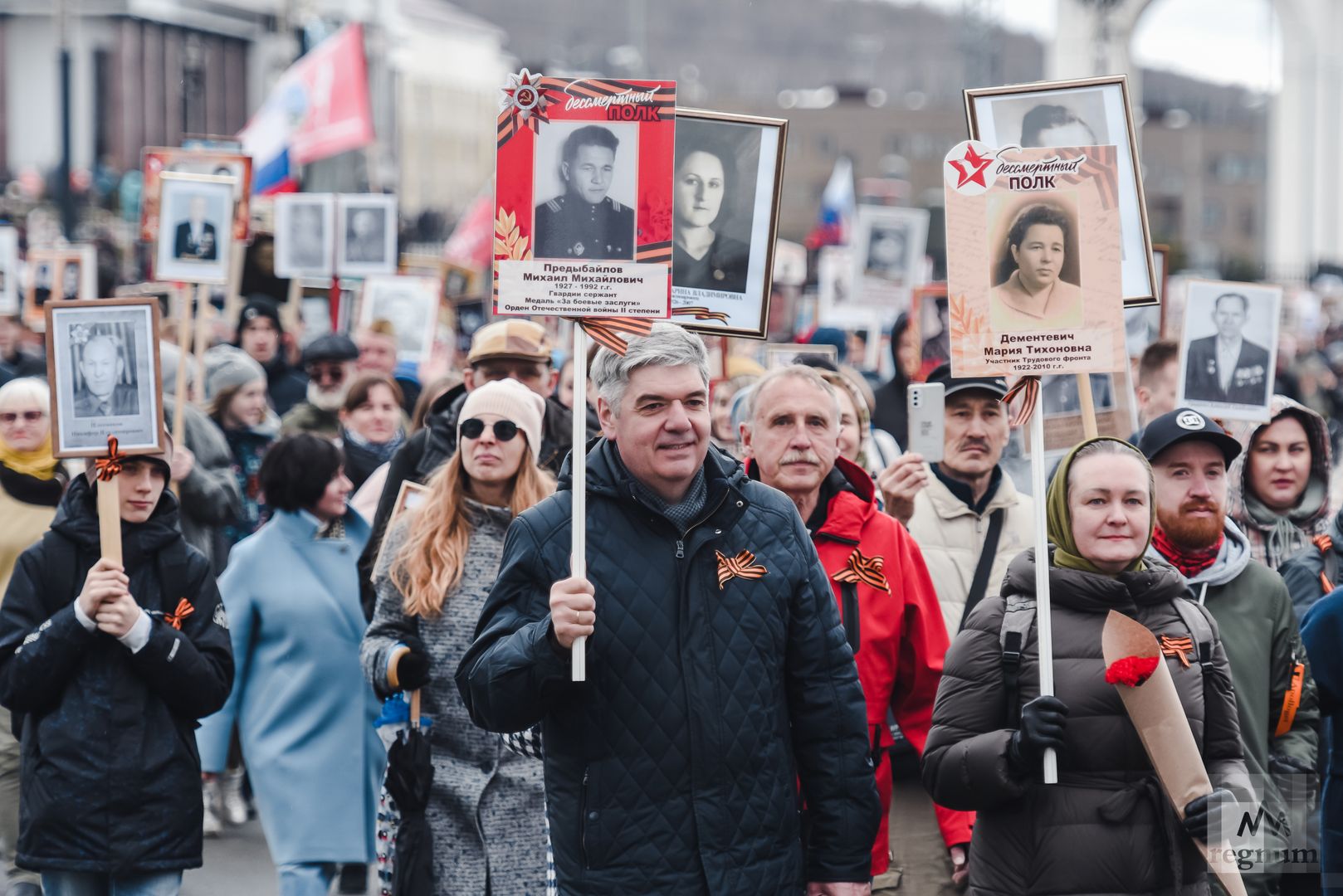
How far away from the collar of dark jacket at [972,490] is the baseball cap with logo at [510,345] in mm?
1569

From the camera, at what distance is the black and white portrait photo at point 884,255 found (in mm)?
12930

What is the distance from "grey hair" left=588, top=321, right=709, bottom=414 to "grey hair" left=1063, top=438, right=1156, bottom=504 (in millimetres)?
838

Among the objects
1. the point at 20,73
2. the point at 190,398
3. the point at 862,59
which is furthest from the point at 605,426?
the point at 862,59

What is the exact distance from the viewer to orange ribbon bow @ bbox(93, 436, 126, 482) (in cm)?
532

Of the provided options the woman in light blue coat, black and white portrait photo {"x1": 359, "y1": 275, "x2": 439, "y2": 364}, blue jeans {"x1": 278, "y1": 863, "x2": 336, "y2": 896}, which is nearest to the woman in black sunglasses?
the woman in light blue coat

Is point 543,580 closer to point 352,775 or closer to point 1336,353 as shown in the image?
point 352,775

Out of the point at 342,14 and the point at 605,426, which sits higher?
the point at 342,14

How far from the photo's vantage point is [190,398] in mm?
10055

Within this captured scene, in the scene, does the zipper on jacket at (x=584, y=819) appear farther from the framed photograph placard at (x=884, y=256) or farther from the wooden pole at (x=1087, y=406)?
the framed photograph placard at (x=884, y=256)

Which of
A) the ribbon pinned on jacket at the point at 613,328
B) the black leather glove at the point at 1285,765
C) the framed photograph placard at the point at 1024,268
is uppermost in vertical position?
the framed photograph placard at the point at 1024,268

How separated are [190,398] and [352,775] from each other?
4055 millimetres

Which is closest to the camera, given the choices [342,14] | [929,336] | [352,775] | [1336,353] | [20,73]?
[352,775]

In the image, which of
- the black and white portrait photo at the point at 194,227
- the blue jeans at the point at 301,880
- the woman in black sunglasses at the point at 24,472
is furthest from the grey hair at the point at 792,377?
the black and white portrait photo at the point at 194,227

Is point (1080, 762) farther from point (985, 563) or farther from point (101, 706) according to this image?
point (101, 706)
